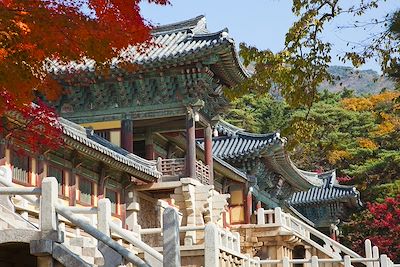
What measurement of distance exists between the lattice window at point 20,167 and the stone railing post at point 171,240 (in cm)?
867

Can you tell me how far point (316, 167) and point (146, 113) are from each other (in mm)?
34338

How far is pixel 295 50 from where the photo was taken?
1401cm

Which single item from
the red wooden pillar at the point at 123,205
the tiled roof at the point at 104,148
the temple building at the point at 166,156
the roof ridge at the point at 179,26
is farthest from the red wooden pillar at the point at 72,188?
the roof ridge at the point at 179,26

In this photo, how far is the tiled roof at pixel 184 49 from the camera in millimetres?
25703

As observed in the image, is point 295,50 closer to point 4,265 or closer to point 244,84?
point 244,84

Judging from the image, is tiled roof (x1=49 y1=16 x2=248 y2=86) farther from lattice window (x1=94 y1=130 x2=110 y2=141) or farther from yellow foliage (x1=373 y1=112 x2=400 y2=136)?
yellow foliage (x1=373 y1=112 x2=400 y2=136)

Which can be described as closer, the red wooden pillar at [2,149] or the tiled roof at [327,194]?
the red wooden pillar at [2,149]

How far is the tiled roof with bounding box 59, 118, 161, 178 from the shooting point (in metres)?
21.3

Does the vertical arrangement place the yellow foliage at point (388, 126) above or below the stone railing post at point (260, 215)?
above

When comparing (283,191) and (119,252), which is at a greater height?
(283,191)

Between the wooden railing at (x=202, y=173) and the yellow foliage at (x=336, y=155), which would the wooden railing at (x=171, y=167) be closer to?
the wooden railing at (x=202, y=173)

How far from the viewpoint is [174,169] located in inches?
1073

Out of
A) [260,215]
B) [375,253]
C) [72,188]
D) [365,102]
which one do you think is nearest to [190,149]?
[72,188]

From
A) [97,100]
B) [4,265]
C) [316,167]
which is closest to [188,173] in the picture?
[97,100]
